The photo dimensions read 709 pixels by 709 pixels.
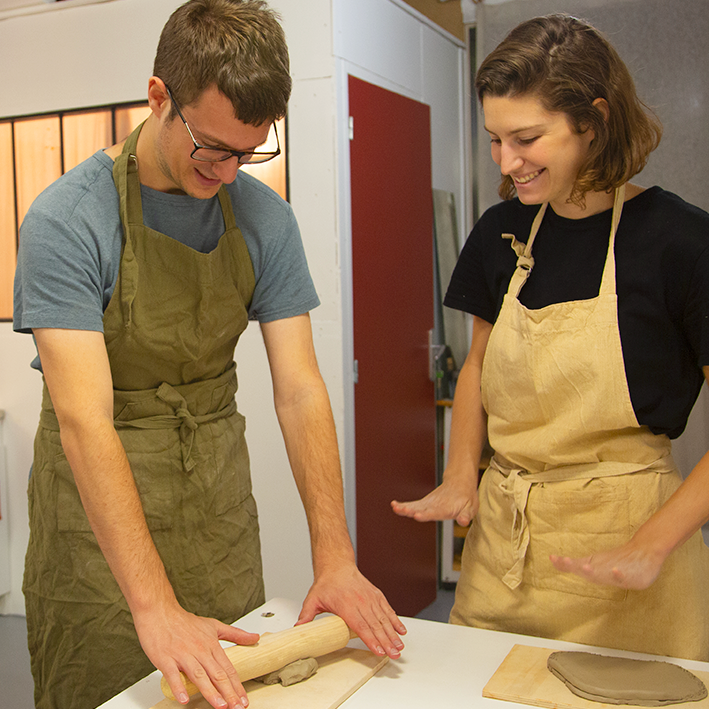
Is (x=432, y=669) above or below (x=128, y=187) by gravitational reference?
below

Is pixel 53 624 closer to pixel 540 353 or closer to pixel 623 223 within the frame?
pixel 540 353

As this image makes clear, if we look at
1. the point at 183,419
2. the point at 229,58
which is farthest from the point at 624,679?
the point at 229,58

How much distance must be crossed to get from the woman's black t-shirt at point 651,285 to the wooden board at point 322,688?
2.00 feet

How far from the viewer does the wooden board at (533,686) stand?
1.11 meters

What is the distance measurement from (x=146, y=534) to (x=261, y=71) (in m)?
0.75

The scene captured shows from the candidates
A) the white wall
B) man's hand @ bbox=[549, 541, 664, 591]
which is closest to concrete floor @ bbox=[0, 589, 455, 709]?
the white wall

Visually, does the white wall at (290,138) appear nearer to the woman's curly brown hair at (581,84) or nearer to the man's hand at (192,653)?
the woman's curly brown hair at (581,84)

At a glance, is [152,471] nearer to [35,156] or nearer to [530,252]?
[530,252]

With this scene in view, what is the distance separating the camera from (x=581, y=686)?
114 cm

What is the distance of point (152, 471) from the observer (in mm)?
1529

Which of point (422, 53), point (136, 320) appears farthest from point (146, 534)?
point (422, 53)

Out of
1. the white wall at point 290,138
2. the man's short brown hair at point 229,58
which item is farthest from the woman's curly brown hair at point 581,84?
the white wall at point 290,138

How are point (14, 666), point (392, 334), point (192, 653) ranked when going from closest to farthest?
point (192, 653) < point (14, 666) < point (392, 334)

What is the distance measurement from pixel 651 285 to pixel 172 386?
0.88 meters
